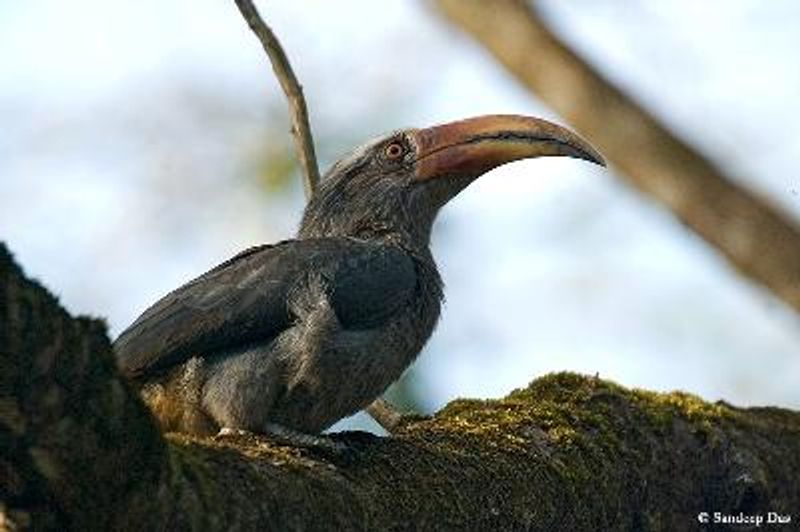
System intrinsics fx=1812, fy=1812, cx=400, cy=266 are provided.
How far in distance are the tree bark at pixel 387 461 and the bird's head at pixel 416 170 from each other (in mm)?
835

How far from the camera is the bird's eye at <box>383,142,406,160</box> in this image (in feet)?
22.1

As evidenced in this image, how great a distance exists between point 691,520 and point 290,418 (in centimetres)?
140

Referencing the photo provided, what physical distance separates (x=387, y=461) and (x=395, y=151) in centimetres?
221

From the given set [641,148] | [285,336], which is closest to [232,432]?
[285,336]

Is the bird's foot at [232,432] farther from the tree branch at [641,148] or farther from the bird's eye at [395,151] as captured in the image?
the tree branch at [641,148]

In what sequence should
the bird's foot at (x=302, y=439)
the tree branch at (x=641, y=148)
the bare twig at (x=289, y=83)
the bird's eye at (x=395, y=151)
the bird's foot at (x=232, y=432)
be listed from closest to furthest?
the bird's foot at (x=302, y=439) < the bird's foot at (x=232, y=432) < the bare twig at (x=289, y=83) < the tree branch at (x=641, y=148) < the bird's eye at (x=395, y=151)

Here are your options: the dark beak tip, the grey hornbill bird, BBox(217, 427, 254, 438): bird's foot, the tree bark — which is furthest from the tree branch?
BBox(217, 427, 254, 438): bird's foot

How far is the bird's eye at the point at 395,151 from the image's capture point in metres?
6.75

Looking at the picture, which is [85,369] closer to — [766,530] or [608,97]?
[766,530]

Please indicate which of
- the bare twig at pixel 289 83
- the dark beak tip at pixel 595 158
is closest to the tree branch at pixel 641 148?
the dark beak tip at pixel 595 158

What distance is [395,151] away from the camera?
6758 millimetres

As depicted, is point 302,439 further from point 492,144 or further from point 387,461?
point 492,144

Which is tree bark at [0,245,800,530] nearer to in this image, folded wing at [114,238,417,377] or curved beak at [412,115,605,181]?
folded wing at [114,238,417,377]

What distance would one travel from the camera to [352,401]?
5.50 metres
